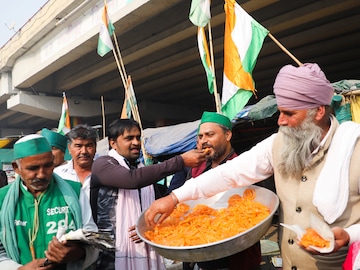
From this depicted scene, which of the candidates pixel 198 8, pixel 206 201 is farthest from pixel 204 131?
pixel 198 8

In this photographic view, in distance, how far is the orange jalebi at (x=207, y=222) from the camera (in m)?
1.73

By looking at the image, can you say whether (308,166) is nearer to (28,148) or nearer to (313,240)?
(313,240)

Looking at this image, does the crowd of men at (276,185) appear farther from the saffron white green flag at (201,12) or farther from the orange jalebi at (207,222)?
the saffron white green flag at (201,12)

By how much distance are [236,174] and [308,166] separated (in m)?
0.41

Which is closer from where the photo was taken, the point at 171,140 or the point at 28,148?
the point at 28,148

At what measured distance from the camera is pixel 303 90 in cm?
172

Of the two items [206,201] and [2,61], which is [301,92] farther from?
[2,61]

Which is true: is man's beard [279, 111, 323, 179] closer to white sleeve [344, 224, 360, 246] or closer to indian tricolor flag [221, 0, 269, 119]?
white sleeve [344, 224, 360, 246]

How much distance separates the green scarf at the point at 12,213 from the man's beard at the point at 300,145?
1191 mm

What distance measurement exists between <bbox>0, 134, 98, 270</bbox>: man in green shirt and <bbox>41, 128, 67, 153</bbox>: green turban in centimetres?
169

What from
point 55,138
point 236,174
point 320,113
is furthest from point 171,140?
point 320,113

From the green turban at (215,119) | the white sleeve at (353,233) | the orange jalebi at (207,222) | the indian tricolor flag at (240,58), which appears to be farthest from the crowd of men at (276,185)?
the indian tricolor flag at (240,58)

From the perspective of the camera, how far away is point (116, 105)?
13148 millimetres

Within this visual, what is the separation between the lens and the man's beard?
5.64 ft
